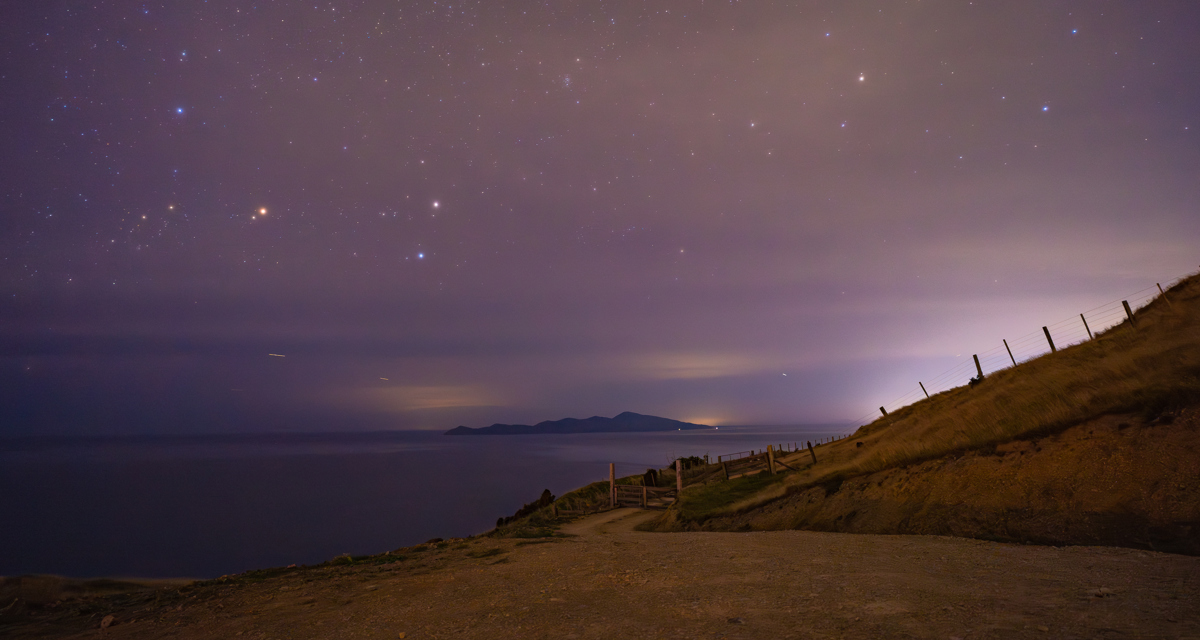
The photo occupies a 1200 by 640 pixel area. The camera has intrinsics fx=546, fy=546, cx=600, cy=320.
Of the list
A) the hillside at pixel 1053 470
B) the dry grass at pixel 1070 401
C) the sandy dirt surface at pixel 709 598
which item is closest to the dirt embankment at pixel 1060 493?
the hillside at pixel 1053 470

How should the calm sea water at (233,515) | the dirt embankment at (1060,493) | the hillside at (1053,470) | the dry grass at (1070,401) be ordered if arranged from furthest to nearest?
the calm sea water at (233,515), the dry grass at (1070,401), the hillside at (1053,470), the dirt embankment at (1060,493)

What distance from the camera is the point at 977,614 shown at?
18.9 ft

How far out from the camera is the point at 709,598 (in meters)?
7.22

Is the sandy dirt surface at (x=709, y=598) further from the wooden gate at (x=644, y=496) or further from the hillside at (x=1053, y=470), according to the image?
the wooden gate at (x=644, y=496)

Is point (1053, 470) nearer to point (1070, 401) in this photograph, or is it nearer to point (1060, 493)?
point (1060, 493)

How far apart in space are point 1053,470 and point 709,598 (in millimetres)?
9353

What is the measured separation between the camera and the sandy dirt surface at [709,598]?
18.6ft

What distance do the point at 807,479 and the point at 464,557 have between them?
518 inches

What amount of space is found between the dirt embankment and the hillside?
0.03 m

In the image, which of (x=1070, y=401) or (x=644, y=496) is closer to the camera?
(x=1070, y=401)

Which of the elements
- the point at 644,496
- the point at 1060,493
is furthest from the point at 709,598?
the point at 644,496

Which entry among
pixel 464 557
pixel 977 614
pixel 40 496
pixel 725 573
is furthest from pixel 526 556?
pixel 40 496

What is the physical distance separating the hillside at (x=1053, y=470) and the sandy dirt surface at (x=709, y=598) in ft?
4.07

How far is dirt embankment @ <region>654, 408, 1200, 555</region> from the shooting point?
9438mm
